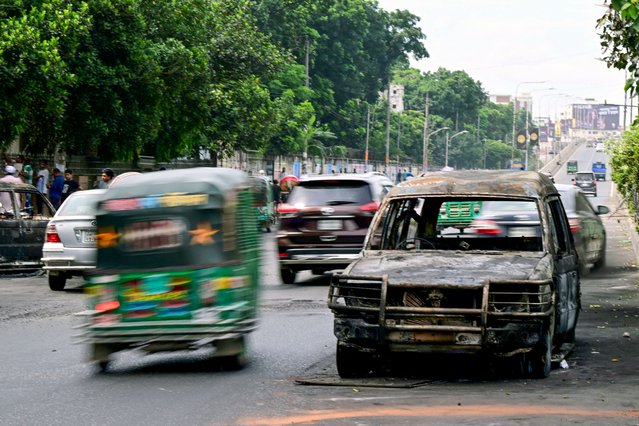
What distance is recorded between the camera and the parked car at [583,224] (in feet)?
66.0

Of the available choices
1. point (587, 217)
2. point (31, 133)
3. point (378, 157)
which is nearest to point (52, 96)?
point (31, 133)

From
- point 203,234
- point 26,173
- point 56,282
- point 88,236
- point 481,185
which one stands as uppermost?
point 481,185

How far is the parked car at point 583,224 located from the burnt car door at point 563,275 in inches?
320

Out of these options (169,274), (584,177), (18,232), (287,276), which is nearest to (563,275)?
(169,274)

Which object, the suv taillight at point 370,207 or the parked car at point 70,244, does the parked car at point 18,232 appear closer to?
the parked car at point 70,244

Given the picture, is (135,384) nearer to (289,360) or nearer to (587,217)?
(289,360)

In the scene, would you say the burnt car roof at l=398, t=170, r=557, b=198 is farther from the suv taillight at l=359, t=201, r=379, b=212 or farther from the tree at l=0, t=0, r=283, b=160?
the tree at l=0, t=0, r=283, b=160

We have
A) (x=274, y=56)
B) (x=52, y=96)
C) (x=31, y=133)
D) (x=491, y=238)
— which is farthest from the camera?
(x=274, y=56)

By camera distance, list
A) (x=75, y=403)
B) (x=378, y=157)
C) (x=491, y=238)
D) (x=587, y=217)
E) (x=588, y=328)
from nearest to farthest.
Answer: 1. (x=75, y=403)
2. (x=491, y=238)
3. (x=588, y=328)
4. (x=587, y=217)
5. (x=378, y=157)

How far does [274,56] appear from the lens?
175ft

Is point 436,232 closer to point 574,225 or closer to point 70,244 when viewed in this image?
point 574,225

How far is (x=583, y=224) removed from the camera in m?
20.4

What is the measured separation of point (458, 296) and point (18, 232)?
536 inches

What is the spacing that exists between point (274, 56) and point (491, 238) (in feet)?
140
